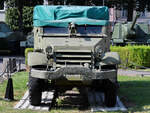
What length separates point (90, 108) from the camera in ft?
33.8

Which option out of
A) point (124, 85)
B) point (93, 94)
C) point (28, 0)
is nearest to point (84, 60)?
point (93, 94)

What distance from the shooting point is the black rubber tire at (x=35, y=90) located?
10016mm

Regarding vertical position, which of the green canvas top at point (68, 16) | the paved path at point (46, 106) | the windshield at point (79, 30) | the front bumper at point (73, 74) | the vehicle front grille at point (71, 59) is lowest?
the paved path at point (46, 106)

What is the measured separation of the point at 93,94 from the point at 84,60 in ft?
8.28

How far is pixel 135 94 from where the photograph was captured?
12180 millimetres

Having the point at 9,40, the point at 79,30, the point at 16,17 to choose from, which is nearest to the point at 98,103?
the point at 79,30

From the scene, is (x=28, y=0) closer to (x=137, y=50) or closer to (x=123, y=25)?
(x=123, y=25)

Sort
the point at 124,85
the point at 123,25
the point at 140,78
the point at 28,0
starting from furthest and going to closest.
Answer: the point at 28,0 → the point at 123,25 → the point at 140,78 → the point at 124,85

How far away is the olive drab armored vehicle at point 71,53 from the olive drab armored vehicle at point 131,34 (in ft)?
44.8

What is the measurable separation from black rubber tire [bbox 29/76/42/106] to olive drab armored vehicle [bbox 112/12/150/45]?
14971 millimetres

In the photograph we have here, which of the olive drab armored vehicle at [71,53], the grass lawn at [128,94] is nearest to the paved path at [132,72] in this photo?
the grass lawn at [128,94]

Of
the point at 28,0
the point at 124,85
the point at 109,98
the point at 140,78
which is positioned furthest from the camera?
the point at 28,0

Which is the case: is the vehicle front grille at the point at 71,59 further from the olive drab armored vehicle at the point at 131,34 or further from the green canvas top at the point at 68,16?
the olive drab armored vehicle at the point at 131,34

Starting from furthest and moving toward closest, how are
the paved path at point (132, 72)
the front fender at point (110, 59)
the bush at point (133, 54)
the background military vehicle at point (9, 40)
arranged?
the background military vehicle at point (9, 40) → the bush at point (133, 54) → the paved path at point (132, 72) → the front fender at point (110, 59)
